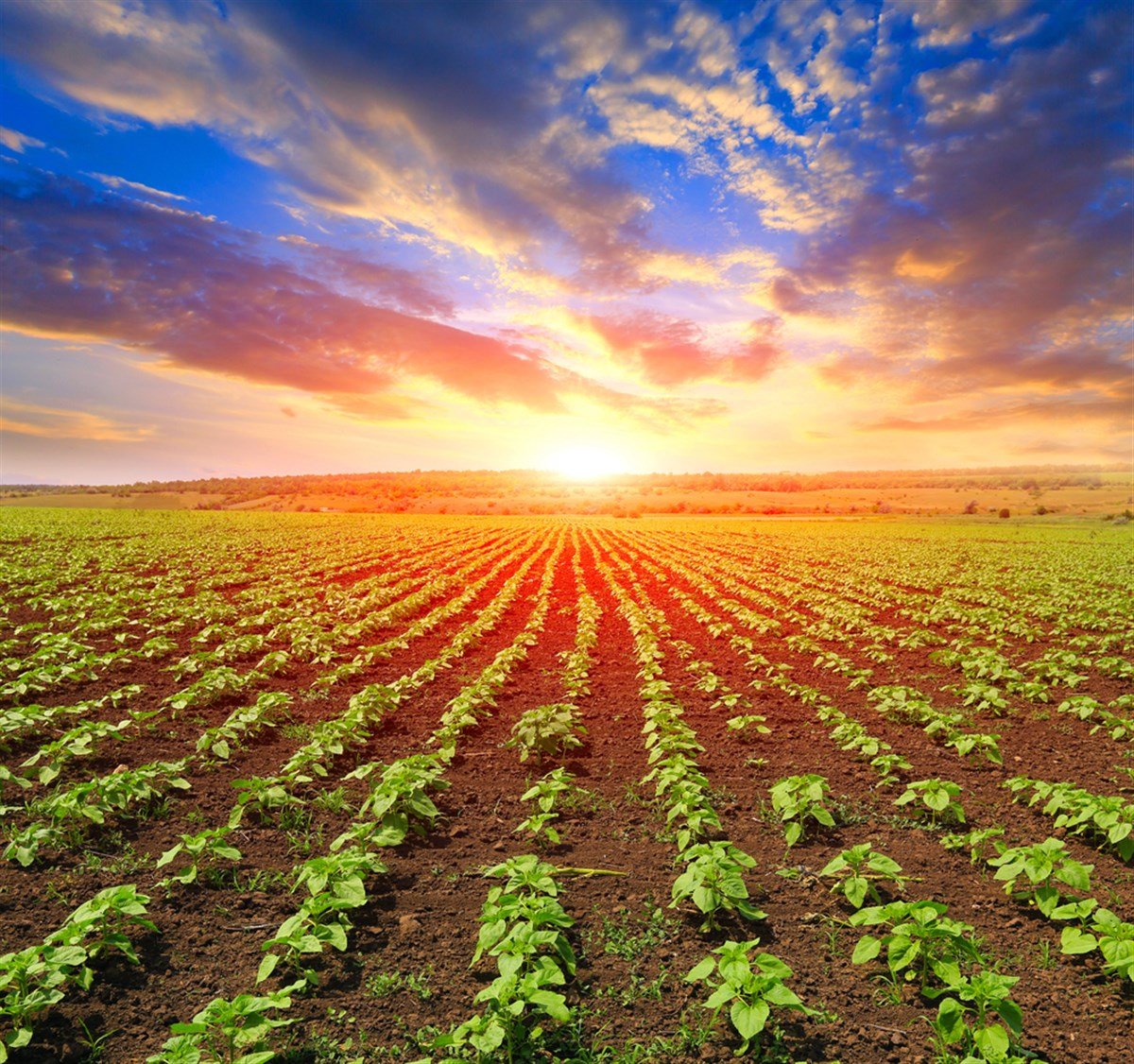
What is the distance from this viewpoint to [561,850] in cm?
589

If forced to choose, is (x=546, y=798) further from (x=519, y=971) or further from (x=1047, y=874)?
Answer: (x=1047, y=874)

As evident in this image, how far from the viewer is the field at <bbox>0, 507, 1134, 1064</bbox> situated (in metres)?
3.76

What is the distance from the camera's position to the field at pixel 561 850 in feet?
12.3

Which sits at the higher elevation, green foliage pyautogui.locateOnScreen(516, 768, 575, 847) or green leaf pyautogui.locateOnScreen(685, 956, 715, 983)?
green leaf pyautogui.locateOnScreen(685, 956, 715, 983)

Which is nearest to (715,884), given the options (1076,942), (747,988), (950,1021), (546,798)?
(747,988)

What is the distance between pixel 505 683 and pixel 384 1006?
7.42 metres

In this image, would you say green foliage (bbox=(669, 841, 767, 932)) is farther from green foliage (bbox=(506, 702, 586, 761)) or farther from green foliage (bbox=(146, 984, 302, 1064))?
green foliage (bbox=(506, 702, 586, 761))

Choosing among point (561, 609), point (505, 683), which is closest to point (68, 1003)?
point (505, 683)

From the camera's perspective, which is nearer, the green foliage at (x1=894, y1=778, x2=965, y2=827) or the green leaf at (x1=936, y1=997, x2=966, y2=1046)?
the green leaf at (x1=936, y1=997, x2=966, y2=1046)

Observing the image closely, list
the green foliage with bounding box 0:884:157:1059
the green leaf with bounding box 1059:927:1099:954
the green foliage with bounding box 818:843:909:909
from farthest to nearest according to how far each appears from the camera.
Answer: the green foliage with bounding box 818:843:909:909
the green leaf with bounding box 1059:927:1099:954
the green foliage with bounding box 0:884:157:1059

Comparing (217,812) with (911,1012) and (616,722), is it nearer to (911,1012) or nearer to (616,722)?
(616,722)

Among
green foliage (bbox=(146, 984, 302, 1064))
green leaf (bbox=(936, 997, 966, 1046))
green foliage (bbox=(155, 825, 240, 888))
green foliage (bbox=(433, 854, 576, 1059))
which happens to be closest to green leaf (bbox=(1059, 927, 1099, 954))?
green leaf (bbox=(936, 997, 966, 1046))

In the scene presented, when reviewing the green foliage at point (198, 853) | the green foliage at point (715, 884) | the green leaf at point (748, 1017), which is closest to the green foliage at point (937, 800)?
the green foliage at point (715, 884)

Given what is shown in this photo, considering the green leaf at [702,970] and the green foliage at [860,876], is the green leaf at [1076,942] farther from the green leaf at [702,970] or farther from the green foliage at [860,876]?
the green leaf at [702,970]
